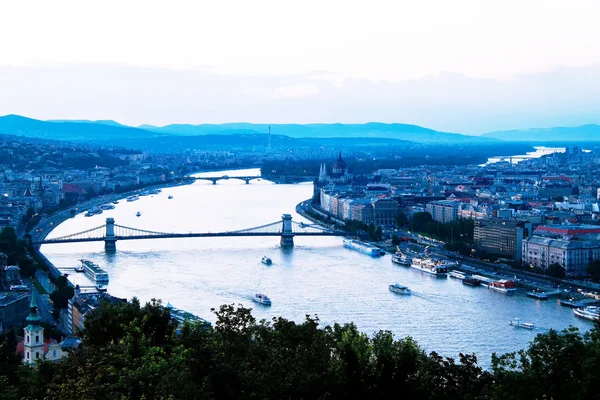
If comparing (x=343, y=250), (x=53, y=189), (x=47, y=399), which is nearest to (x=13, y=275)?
(x=343, y=250)

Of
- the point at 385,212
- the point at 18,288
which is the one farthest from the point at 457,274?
the point at 385,212

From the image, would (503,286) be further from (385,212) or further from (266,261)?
(385,212)

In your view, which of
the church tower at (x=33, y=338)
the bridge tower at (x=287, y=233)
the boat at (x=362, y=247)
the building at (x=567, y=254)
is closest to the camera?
the church tower at (x=33, y=338)

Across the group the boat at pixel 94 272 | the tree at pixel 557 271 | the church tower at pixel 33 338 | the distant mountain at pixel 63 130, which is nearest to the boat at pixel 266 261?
the boat at pixel 94 272

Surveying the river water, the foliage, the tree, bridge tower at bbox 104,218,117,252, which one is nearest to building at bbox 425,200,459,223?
the river water

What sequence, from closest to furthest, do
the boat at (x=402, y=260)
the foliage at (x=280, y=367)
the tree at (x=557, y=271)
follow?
the foliage at (x=280, y=367) < the tree at (x=557, y=271) < the boat at (x=402, y=260)

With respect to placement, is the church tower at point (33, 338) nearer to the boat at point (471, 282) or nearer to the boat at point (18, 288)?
the boat at point (18, 288)

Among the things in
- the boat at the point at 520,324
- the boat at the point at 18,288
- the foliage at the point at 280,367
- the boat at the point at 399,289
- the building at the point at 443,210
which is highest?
the foliage at the point at 280,367
